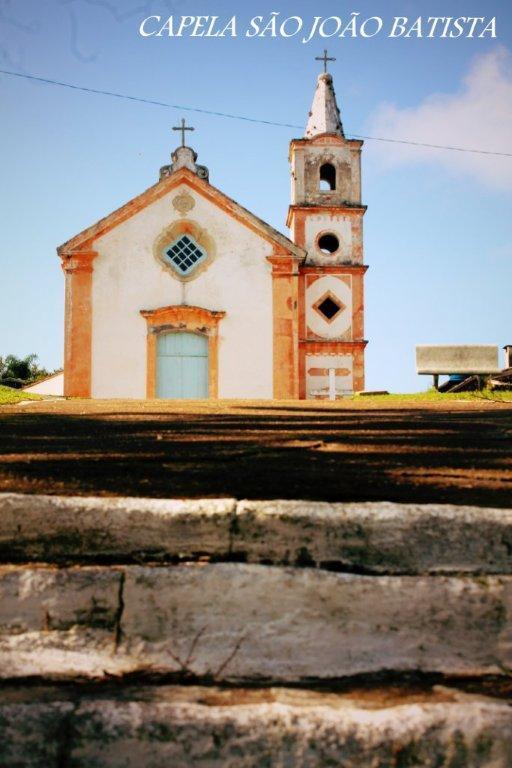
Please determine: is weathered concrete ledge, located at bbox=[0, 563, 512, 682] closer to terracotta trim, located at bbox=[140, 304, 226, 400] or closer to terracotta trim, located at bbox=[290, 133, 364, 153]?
terracotta trim, located at bbox=[140, 304, 226, 400]

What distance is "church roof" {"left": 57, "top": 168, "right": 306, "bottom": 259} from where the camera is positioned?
16234 mm

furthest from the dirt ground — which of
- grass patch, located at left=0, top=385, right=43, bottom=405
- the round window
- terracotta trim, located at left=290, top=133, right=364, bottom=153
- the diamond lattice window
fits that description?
terracotta trim, located at left=290, top=133, right=364, bottom=153

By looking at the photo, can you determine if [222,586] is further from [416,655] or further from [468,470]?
[468,470]

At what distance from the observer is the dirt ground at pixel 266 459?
1.74 m

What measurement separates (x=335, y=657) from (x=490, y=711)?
12.4 inches

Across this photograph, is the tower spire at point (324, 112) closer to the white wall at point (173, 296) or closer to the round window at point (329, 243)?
the round window at point (329, 243)

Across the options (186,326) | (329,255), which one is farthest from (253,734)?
(329,255)

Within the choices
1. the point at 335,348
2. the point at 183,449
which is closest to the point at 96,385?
the point at 335,348

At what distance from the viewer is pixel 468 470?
1.98 m

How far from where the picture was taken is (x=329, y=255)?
60.8 ft

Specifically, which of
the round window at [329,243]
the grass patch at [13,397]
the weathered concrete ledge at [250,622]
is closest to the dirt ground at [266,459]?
the weathered concrete ledge at [250,622]

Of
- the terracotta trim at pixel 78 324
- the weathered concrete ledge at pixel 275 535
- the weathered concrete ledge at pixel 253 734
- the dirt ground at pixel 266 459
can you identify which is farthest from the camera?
the terracotta trim at pixel 78 324

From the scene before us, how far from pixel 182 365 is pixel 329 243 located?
608 centimetres

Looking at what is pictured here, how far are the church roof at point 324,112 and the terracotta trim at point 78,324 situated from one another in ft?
27.1
